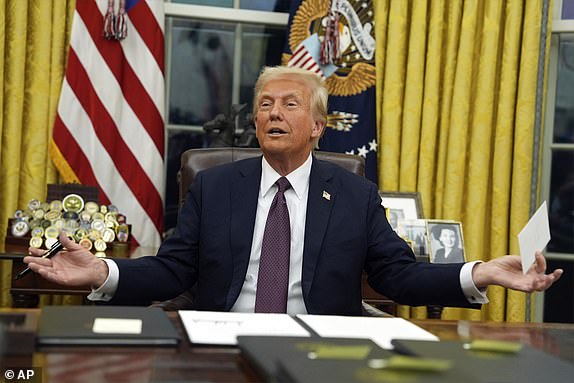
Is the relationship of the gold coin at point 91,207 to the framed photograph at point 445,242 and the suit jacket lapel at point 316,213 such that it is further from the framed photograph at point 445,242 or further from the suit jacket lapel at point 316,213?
the framed photograph at point 445,242

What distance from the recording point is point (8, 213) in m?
3.46

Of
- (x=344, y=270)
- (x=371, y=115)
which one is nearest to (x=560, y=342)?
(x=344, y=270)

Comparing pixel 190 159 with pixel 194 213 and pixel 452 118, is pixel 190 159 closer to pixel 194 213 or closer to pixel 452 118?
pixel 194 213

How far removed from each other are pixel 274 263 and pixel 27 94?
1945 mm

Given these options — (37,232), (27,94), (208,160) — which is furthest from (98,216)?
(27,94)

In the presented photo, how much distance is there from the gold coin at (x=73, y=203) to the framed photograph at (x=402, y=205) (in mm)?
1379

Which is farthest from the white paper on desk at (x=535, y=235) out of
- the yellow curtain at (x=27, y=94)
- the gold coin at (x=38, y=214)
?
the yellow curtain at (x=27, y=94)

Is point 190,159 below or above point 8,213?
above

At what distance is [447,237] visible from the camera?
3.40m

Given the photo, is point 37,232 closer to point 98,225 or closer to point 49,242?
point 49,242

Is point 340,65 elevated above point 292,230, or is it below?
above

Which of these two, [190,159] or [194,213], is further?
[190,159]

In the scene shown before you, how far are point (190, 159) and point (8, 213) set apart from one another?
1.18 meters

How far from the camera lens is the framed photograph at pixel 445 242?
3.34 metres
